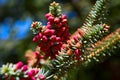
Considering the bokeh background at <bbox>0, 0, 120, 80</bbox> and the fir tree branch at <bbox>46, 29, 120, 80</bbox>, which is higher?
the bokeh background at <bbox>0, 0, 120, 80</bbox>

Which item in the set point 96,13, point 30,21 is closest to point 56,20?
point 96,13

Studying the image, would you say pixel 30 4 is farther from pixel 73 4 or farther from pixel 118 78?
pixel 118 78

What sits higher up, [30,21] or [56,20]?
[30,21]

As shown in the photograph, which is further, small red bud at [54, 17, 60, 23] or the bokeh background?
the bokeh background

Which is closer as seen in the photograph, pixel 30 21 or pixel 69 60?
pixel 69 60

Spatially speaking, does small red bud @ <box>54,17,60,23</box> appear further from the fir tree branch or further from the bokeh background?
the bokeh background

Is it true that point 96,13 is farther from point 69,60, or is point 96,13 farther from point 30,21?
point 30,21

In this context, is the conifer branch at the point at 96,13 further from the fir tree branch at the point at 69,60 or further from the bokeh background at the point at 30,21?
the bokeh background at the point at 30,21

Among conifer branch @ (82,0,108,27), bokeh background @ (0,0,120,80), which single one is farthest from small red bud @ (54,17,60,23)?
bokeh background @ (0,0,120,80)

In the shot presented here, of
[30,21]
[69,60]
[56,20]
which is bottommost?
[69,60]
